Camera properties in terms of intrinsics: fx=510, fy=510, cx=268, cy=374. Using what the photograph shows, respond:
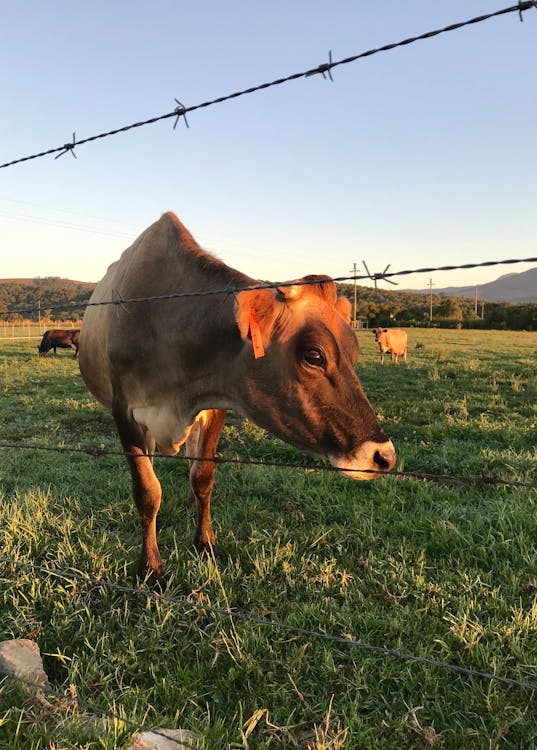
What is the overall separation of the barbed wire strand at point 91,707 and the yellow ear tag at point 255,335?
167cm

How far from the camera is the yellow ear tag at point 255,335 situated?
98.4 inches

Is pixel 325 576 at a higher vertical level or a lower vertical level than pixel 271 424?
lower

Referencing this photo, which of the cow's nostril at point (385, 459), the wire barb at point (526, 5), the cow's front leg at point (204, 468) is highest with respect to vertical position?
the wire barb at point (526, 5)

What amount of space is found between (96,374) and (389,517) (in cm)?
280

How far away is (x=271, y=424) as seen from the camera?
2645mm

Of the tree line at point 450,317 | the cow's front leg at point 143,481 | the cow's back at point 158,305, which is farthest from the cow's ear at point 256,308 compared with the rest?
the tree line at point 450,317

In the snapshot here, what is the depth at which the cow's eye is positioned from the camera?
2.46m

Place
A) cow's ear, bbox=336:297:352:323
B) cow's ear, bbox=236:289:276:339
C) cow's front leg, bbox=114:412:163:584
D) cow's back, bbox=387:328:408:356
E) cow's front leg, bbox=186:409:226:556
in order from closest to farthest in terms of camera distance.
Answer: cow's ear, bbox=236:289:276:339, cow's ear, bbox=336:297:352:323, cow's front leg, bbox=114:412:163:584, cow's front leg, bbox=186:409:226:556, cow's back, bbox=387:328:408:356

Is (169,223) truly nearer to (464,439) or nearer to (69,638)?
(69,638)

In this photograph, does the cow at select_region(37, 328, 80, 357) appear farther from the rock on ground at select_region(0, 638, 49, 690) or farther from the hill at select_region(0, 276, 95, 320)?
the hill at select_region(0, 276, 95, 320)

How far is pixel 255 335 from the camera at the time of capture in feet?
8.20

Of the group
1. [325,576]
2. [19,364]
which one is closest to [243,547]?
[325,576]

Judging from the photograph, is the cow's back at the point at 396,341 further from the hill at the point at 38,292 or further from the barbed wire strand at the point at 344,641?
the hill at the point at 38,292

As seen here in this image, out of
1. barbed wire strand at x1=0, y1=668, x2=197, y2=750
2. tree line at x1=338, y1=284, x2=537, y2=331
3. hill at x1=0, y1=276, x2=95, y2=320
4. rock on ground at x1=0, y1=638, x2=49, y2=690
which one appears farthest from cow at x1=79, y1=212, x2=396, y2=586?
hill at x1=0, y1=276, x2=95, y2=320
